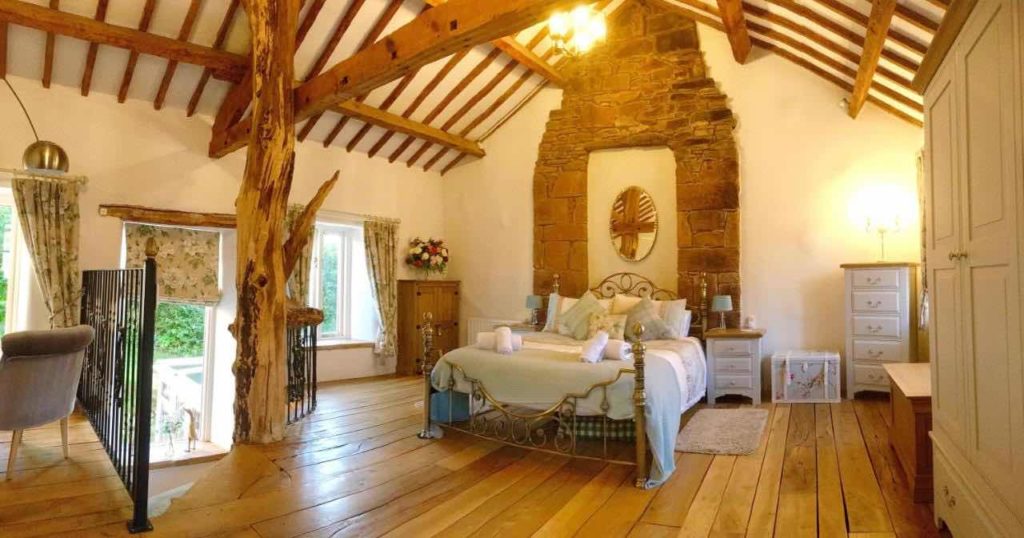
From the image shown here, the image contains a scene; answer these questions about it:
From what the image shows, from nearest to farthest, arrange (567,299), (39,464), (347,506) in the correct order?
(347,506) < (39,464) < (567,299)

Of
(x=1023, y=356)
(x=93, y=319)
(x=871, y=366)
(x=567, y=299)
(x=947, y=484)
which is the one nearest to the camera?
(x=1023, y=356)

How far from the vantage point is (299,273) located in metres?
6.48

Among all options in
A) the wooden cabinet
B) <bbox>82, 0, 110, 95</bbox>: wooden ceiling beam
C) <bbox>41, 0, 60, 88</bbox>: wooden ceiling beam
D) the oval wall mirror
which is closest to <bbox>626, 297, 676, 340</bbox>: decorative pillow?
the oval wall mirror

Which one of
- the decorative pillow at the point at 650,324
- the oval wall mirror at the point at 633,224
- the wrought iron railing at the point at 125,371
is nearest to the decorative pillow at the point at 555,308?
the decorative pillow at the point at 650,324

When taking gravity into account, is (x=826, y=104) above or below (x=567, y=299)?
above

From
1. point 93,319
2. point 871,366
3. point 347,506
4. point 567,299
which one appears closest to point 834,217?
point 871,366

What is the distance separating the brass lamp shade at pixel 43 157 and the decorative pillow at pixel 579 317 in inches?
178

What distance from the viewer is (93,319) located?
432cm

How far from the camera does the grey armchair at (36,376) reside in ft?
10.5

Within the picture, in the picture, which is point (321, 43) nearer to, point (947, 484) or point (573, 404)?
point (573, 404)

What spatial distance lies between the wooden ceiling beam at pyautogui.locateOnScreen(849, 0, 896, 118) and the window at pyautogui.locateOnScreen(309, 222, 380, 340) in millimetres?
5732

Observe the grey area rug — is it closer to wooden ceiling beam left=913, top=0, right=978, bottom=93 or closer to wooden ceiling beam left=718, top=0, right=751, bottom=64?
wooden ceiling beam left=913, top=0, right=978, bottom=93

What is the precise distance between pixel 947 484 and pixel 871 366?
332cm

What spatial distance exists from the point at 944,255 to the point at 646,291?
4270mm
